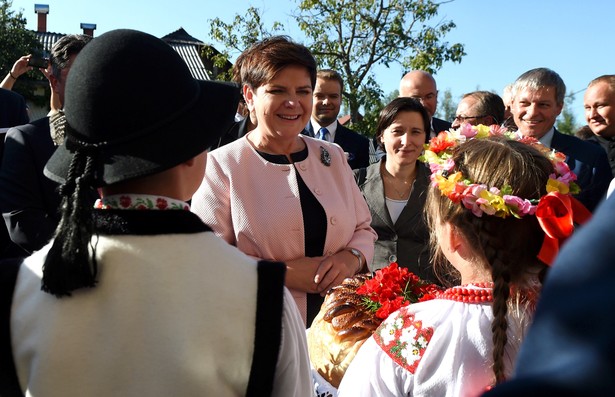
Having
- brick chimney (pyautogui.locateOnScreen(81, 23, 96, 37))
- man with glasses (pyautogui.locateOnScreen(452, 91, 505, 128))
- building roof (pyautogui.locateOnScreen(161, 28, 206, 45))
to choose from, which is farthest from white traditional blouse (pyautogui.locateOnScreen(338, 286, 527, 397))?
brick chimney (pyautogui.locateOnScreen(81, 23, 96, 37))

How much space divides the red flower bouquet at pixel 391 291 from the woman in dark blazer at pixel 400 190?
1.72 metres

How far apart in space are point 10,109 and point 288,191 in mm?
2887

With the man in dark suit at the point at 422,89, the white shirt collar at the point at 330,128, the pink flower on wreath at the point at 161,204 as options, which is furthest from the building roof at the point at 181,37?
the pink flower on wreath at the point at 161,204

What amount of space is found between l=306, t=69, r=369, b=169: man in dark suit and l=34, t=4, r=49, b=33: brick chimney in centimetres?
3911

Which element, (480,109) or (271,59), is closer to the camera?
(271,59)

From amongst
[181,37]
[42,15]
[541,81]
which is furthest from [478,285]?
[42,15]

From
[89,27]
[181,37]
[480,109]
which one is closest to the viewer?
[480,109]

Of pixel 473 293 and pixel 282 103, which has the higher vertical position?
pixel 282 103

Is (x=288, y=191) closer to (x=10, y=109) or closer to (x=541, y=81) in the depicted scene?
(x=541, y=81)

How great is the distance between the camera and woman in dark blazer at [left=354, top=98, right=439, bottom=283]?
4.36m

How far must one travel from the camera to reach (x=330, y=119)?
20.8 feet

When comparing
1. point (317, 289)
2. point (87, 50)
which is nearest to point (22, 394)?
point (87, 50)

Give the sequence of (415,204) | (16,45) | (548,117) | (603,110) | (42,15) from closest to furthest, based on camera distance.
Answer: (415,204) < (548,117) < (603,110) < (16,45) < (42,15)

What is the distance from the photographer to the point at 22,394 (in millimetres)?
1516
